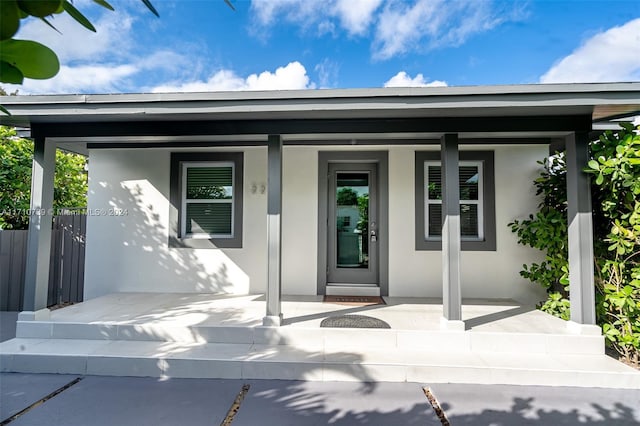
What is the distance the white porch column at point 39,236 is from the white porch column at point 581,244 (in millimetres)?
5920

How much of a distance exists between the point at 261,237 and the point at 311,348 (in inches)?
88.7

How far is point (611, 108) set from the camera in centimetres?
325

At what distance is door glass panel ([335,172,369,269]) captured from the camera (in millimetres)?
5332

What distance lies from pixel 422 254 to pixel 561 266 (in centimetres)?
177

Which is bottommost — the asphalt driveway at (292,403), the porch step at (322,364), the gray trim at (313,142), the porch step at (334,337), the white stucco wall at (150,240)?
the asphalt driveway at (292,403)

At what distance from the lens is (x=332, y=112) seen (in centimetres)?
337

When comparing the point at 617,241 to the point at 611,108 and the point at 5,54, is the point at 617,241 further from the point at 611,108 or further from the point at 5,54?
the point at 5,54

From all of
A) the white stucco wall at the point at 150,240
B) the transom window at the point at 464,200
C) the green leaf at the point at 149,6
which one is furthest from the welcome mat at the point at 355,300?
the green leaf at the point at 149,6

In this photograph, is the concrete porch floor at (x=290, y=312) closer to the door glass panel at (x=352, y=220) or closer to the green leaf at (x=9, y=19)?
the door glass panel at (x=352, y=220)

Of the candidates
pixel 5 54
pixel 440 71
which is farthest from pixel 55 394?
pixel 440 71

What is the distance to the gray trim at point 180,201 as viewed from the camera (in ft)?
17.3

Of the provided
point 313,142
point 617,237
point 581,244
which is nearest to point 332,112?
point 313,142

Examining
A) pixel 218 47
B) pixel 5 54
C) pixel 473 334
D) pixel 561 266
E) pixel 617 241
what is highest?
pixel 218 47

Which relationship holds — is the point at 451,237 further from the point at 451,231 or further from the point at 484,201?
the point at 484,201
